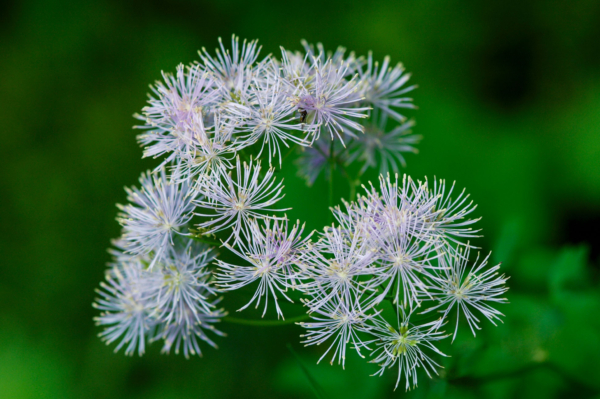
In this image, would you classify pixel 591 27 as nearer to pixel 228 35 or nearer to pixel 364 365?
pixel 228 35

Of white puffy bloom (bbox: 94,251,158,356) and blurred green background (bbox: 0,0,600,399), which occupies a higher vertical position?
blurred green background (bbox: 0,0,600,399)

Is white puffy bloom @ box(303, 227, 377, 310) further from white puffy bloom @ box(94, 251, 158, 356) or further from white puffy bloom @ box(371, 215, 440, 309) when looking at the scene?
white puffy bloom @ box(94, 251, 158, 356)

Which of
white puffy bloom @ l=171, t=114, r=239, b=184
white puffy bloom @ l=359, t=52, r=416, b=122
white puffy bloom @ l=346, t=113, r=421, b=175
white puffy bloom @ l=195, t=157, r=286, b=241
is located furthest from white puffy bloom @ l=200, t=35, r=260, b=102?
white puffy bloom @ l=346, t=113, r=421, b=175

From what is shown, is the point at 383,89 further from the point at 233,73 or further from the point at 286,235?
the point at 286,235

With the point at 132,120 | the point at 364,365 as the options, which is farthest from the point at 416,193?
the point at 132,120

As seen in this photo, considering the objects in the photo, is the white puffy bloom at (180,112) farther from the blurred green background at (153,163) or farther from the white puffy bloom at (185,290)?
the blurred green background at (153,163)

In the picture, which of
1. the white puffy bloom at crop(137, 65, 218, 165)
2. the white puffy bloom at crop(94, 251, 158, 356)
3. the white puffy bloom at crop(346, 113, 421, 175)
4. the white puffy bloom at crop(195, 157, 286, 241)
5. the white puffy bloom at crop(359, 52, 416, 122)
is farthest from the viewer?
the white puffy bloom at crop(346, 113, 421, 175)

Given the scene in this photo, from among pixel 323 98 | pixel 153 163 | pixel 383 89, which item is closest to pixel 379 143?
pixel 383 89
